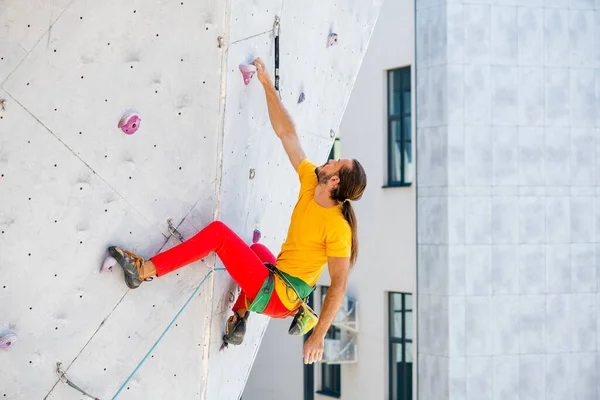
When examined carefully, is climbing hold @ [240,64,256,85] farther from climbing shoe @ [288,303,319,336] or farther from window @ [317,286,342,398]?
window @ [317,286,342,398]

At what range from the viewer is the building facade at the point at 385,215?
49.8 ft

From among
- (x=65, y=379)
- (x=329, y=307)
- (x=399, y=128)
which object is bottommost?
(x=65, y=379)

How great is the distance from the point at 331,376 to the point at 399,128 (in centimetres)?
414

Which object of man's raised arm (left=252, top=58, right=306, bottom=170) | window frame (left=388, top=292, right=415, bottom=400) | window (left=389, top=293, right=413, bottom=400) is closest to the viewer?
man's raised arm (left=252, top=58, right=306, bottom=170)

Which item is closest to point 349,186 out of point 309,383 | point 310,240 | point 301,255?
point 310,240

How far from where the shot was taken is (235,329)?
20.7ft

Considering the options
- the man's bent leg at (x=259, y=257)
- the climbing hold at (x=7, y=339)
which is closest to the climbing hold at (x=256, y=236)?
the man's bent leg at (x=259, y=257)

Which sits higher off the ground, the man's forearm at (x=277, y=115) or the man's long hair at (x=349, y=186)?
the man's forearm at (x=277, y=115)

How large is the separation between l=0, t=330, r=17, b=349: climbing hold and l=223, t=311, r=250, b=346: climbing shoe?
4.24ft

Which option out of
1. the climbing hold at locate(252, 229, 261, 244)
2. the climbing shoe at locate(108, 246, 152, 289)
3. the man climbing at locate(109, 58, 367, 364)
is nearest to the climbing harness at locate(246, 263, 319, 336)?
the man climbing at locate(109, 58, 367, 364)

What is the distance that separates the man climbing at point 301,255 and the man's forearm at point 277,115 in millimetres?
20

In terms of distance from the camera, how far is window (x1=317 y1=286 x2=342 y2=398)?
16.8 m

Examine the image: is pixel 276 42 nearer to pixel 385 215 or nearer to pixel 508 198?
pixel 508 198

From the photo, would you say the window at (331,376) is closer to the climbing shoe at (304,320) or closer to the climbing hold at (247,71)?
the climbing shoe at (304,320)
